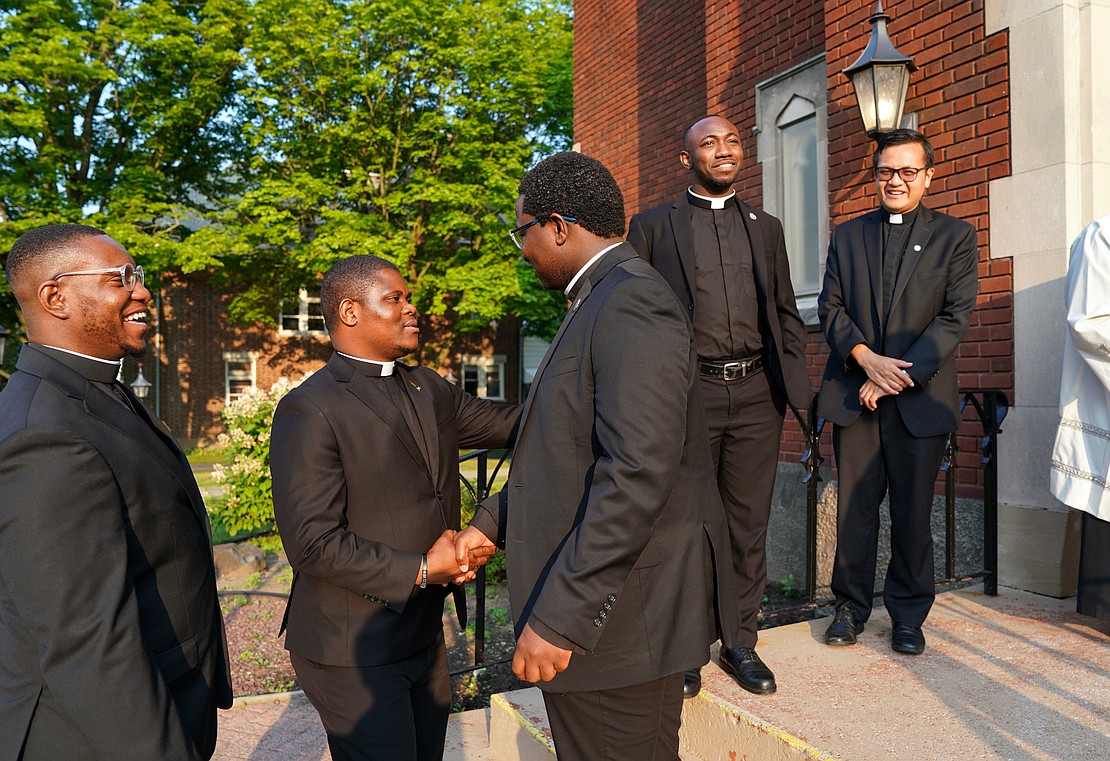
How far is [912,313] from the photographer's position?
3969 millimetres

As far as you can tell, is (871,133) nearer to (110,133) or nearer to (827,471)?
(827,471)

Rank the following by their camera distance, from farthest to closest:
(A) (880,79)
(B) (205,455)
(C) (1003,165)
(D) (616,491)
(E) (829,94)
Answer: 1. (B) (205,455)
2. (E) (829,94)
3. (A) (880,79)
4. (C) (1003,165)
5. (D) (616,491)

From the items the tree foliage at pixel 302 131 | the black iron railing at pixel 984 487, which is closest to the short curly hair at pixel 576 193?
the black iron railing at pixel 984 487

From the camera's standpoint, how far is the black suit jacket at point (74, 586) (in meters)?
1.72

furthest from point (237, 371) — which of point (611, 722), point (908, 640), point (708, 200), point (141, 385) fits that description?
point (611, 722)

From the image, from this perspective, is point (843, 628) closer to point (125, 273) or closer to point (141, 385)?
point (125, 273)

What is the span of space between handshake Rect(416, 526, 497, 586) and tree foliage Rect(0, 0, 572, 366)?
66.8 ft

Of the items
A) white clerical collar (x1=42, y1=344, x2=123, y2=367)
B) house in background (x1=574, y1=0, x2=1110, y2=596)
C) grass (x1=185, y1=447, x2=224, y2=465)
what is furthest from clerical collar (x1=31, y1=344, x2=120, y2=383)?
grass (x1=185, y1=447, x2=224, y2=465)

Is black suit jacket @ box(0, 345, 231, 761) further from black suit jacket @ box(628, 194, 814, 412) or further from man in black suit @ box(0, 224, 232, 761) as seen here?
black suit jacket @ box(628, 194, 814, 412)

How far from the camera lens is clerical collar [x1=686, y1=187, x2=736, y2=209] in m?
3.85

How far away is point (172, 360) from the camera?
27.0 metres

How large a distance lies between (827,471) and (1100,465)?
3096 millimetres

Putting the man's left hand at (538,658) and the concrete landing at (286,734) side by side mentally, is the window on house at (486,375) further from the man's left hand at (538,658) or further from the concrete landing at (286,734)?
the man's left hand at (538,658)

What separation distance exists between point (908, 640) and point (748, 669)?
2.77 feet
